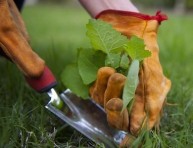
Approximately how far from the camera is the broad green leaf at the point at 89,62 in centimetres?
128

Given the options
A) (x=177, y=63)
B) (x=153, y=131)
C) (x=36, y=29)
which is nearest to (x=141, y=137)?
(x=153, y=131)

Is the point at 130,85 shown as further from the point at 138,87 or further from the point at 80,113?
the point at 80,113

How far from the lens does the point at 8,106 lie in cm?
136

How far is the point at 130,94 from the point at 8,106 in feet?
1.30

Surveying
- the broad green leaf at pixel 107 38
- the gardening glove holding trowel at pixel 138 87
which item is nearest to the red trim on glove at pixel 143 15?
the gardening glove holding trowel at pixel 138 87

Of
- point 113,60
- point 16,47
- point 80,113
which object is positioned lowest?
point 80,113

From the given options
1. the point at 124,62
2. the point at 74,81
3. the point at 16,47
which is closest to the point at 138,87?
the point at 124,62

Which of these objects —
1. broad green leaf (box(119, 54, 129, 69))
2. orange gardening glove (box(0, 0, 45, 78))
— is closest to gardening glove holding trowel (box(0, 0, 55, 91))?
orange gardening glove (box(0, 0, 45, 78))

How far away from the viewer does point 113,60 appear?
1.25m

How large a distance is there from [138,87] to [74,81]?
19cm

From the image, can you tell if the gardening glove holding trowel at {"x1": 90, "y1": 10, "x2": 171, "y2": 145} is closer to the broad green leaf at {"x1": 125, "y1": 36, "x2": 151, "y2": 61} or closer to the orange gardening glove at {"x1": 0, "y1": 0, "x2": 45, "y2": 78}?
the broad green leaf at {"x1": 125, "y1": 36, "x2": 151, "y2": 61}

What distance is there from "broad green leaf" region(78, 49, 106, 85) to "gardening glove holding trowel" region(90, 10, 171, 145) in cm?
4

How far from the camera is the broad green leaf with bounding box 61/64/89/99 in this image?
1.30 meters

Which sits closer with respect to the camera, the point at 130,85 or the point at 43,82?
the point at 130,85
